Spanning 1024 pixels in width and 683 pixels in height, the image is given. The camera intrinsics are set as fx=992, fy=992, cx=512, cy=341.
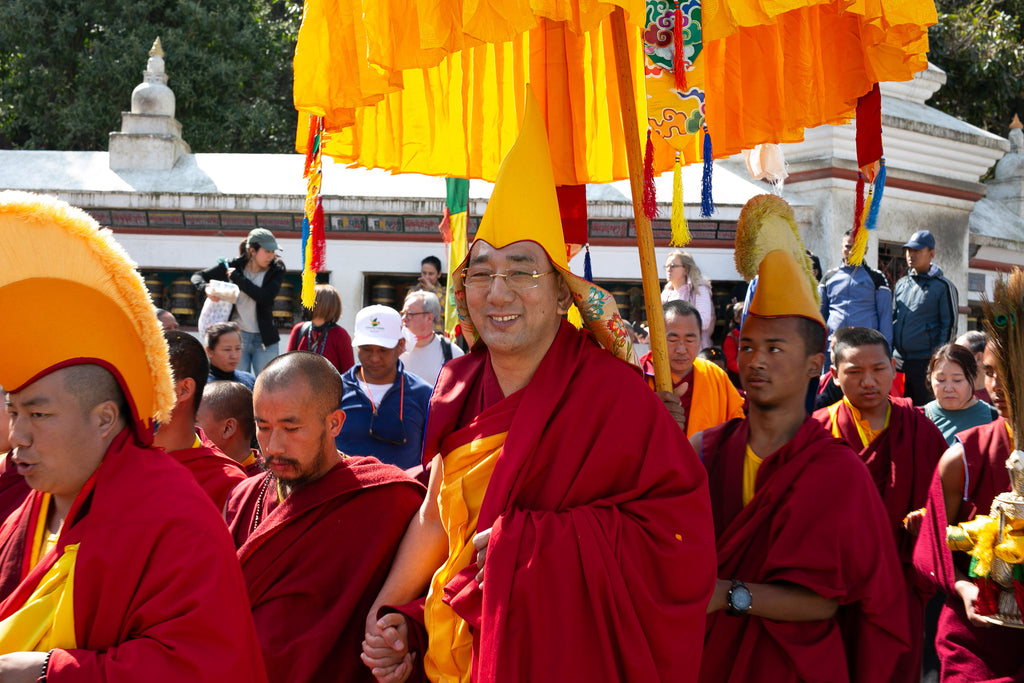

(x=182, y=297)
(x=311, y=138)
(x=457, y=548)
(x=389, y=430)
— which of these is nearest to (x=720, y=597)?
(x=457, y=548)

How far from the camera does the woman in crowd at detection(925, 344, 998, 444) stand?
201 inches

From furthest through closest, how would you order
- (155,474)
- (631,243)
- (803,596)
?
(631,243) → (803,596) → (155,474)

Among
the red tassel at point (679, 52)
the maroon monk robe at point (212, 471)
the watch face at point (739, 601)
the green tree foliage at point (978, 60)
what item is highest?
the green tree foliage at point (978, 60)

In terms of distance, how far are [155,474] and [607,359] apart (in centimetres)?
123

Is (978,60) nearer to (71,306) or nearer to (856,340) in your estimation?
(856,340)

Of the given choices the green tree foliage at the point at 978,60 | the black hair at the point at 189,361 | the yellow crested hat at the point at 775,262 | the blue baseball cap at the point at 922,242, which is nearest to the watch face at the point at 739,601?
the yellow crested hat at the point at 775,262

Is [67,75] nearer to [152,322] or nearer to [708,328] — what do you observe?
[708,328]

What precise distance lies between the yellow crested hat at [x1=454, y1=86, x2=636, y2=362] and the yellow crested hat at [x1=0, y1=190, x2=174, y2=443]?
3.10ft

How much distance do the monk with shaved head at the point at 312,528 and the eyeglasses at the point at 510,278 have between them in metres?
0.77

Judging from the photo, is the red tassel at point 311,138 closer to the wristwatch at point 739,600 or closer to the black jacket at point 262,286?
the wristwatch at point 739,600

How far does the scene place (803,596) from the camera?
304 cm

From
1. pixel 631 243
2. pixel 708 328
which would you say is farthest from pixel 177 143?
pixel 708 328

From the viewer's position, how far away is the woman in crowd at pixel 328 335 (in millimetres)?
6906

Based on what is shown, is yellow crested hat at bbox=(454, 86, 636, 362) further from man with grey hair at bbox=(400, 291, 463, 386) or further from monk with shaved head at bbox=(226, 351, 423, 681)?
man with grey hair at bbox=(400, 291, 463, 386)
